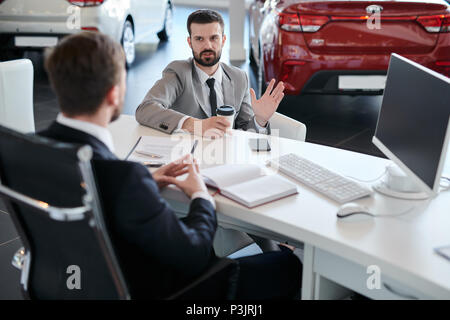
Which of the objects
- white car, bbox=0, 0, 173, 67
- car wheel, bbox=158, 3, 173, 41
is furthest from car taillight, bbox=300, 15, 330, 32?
car wheel, bbox=158, 3, 173, 41

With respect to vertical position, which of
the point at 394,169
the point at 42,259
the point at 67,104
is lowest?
the point at 42,259

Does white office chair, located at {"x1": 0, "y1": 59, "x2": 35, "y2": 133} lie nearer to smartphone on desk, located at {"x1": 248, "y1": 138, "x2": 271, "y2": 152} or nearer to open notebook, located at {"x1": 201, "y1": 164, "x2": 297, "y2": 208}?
smartphone on desk, located at {"x1": 248, "y1": 138, "x2": 271, "y2": 152}

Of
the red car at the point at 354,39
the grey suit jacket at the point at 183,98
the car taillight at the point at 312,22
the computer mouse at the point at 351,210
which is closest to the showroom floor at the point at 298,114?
the red car at the point at 354,39

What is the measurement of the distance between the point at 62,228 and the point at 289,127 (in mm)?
1583

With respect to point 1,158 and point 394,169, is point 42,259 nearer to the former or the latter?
point 1,158

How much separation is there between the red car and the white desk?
208 centimetres

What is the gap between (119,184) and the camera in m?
1.51

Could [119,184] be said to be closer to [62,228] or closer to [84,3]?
[62,228]

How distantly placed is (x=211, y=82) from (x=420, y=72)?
1.29 meters

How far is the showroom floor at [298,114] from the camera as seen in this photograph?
3.02m

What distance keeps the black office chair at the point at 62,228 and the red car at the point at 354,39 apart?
102 inches
